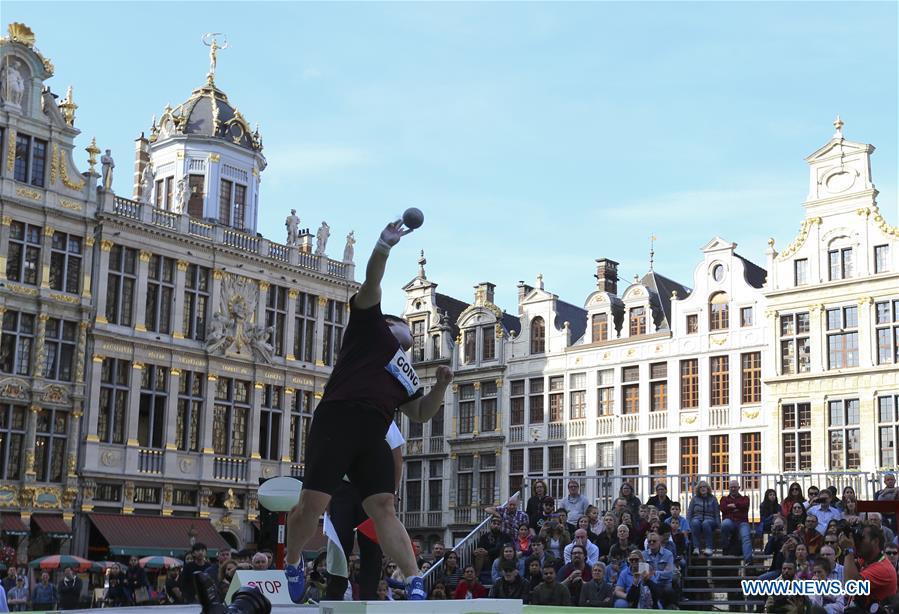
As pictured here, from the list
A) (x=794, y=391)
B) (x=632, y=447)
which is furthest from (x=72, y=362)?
(x=794, y=391)

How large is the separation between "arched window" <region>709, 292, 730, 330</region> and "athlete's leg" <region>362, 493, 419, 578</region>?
30.8m

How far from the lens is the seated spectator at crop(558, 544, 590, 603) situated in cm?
1404

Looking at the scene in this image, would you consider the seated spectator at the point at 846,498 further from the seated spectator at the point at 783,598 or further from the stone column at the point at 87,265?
the stone column at the point at 87,265

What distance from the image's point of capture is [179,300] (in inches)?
1372

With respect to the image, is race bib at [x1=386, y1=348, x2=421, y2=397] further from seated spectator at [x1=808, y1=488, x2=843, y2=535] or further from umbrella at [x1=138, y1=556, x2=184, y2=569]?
umbrella at [x1=138, y1=556, x2=184, y2=569]

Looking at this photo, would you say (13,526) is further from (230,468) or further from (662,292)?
(662,292)

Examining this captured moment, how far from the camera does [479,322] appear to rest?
42.2m

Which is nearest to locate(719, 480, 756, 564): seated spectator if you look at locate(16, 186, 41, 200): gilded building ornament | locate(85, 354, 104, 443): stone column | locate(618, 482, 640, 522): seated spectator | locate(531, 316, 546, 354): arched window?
locate(618, 482, 640, 522): seated spectator

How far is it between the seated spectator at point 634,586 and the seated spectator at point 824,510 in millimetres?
2633

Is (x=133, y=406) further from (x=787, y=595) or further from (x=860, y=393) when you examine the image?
(x=787, y=595)

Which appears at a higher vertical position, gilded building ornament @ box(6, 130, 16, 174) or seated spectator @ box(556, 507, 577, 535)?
gilded building ornament @ box(6, 130, 16, 174)

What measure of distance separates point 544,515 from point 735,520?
276 cm

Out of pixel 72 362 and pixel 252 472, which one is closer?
pixel 72 362

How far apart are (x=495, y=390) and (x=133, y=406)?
13227 mm
